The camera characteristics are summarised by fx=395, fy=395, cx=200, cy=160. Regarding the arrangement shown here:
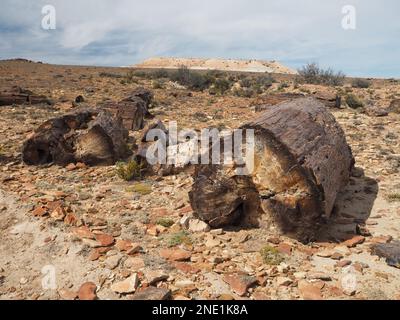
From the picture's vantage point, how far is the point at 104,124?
7.89m

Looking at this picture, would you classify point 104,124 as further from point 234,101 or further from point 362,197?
point 234,101

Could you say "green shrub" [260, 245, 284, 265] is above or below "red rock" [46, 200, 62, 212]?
below

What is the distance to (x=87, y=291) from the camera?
3.94 m

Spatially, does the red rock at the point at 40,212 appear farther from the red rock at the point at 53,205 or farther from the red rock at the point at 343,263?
the red rock at the point at 343,263

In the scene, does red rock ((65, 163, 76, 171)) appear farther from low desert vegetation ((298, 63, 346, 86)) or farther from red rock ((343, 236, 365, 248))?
low desert vegetation ((298, 63, 346, 86))

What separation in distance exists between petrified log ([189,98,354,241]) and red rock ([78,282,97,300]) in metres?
1.83

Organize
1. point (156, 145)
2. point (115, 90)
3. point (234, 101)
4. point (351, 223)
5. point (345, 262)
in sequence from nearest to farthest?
point (345, 262) < point (351, 223) < point (156, 145) < point (234, 101) < point (115, 90)

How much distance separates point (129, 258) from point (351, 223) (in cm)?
312

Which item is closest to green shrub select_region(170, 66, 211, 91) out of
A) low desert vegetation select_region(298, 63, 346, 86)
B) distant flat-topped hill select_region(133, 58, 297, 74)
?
low desert vegetation select_region(298, 63, 346, 86)

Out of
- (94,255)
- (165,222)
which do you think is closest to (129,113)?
(165,222)

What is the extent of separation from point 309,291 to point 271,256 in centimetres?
73

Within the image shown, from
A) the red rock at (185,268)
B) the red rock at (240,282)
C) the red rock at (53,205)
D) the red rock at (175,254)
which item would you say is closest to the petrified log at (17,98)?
the red rock at (53,205)

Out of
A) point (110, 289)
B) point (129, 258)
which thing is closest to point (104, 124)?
point (129, 258)

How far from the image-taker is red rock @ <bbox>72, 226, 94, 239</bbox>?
504 centimetres
